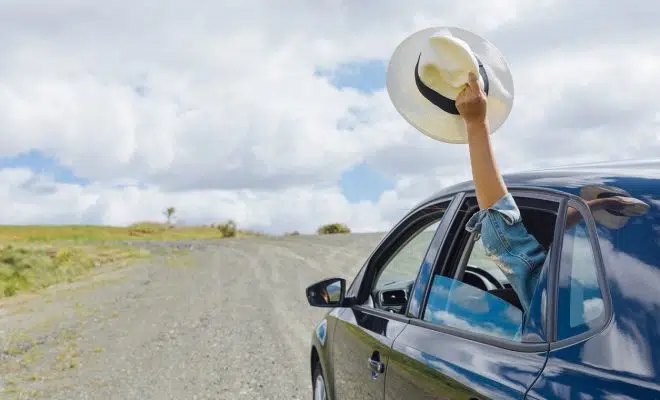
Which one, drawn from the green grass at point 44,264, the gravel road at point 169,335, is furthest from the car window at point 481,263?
the green grass at point 44,264

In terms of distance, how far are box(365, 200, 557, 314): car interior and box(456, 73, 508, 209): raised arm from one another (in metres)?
0.14

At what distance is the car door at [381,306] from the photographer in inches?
137

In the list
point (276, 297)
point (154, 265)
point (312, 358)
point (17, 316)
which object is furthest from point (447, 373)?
point (154, 265)

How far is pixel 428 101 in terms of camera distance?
3.05m

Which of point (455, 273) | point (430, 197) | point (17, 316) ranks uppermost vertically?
point (430, 197)

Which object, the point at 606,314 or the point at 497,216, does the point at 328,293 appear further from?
the point at 606,314

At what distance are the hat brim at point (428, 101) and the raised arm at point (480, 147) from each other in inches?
7.9

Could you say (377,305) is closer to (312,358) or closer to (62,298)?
(312,358)

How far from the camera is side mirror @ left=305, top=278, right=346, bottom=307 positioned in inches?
173

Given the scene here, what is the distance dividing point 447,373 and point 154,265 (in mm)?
25027

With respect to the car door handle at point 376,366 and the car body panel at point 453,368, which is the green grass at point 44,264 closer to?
the car door handle at point 376,366

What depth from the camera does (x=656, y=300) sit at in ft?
6.38

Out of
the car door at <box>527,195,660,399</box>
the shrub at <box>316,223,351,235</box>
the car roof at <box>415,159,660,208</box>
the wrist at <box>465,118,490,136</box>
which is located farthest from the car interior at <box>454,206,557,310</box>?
the shrub at <box>316,223,351,235</box>

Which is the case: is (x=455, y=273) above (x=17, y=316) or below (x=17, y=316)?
above
